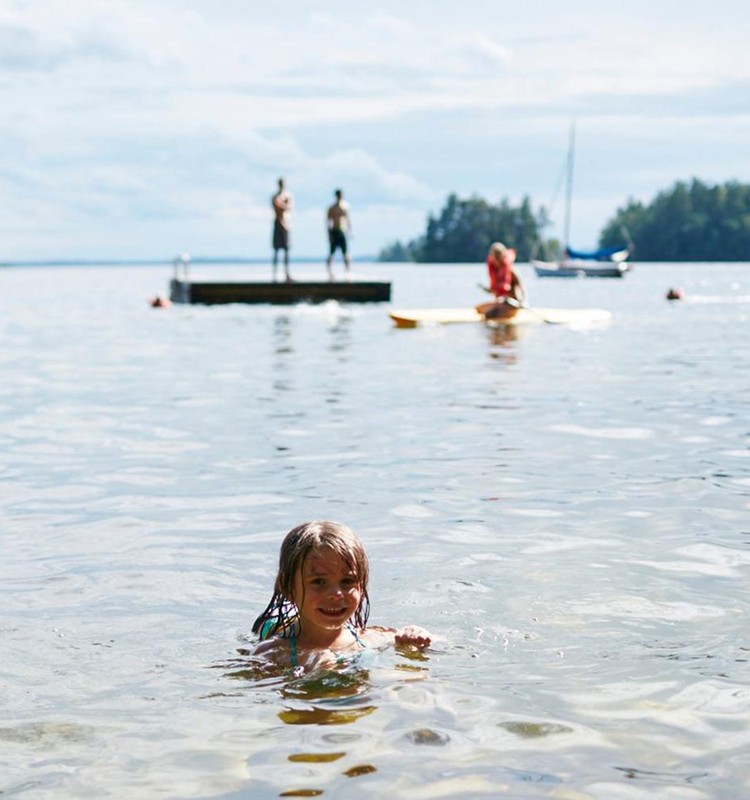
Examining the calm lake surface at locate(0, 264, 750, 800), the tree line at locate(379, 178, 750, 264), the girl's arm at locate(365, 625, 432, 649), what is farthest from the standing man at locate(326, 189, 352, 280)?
the tree line at locate(379, 178, 750, 264)

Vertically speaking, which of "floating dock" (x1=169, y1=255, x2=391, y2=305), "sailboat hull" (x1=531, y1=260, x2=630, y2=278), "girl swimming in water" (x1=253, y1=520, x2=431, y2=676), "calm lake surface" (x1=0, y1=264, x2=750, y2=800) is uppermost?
"girl swimming in water" (x1=253, y1=520, x2=431, y2=676)

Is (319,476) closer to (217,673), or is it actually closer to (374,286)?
(217,673)

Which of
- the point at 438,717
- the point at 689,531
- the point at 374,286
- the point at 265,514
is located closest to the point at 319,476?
the point at 265,514

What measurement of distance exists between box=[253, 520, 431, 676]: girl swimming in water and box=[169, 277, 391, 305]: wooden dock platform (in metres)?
28.5

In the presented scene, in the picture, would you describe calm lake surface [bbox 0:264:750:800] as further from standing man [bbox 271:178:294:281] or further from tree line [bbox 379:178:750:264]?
tree line [bbox 379:178:750:264]

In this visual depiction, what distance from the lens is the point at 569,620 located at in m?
5.64

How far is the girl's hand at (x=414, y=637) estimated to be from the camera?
5.13 m

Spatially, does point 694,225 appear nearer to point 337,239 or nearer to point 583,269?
point 583,269

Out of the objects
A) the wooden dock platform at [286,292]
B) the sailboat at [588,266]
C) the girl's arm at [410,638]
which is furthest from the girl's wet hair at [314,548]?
the sailboat at [588,266]

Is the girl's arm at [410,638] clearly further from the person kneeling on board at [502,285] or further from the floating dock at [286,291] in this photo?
the floating dock at [286,291]

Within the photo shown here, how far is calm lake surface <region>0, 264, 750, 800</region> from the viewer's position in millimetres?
4043

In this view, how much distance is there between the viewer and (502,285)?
955 inches

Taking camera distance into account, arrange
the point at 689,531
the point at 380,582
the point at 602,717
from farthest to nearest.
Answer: the point at 689,531 < the point at 380,582 < the point at 602,717

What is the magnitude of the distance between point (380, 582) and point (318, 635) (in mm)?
1536
